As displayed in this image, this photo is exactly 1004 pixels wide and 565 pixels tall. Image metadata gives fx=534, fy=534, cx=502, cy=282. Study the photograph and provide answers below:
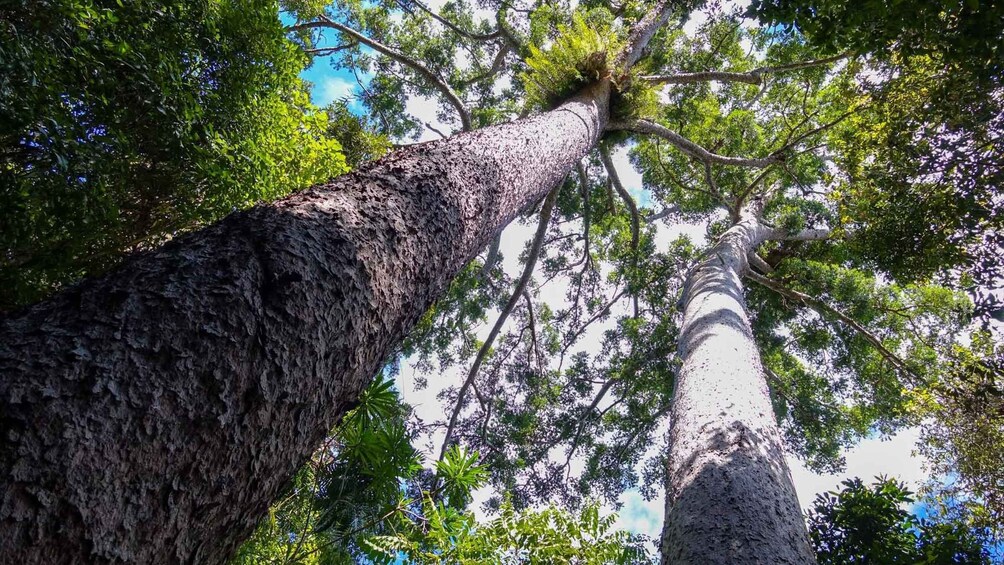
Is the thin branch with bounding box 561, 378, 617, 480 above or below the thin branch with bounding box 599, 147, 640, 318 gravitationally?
below

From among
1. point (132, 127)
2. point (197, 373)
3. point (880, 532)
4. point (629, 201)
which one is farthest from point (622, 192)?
point (197, 373)

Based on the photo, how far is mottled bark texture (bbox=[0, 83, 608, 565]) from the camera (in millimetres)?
856

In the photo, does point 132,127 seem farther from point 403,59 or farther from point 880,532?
point 880,532

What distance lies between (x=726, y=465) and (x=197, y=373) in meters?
2.17

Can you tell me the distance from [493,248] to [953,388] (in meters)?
6.34

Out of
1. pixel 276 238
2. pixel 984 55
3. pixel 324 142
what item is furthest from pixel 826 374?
pixel 276 238

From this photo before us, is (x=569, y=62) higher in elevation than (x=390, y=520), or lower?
higher

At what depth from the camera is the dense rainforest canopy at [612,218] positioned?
251 cm

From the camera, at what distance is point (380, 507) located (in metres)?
4.49

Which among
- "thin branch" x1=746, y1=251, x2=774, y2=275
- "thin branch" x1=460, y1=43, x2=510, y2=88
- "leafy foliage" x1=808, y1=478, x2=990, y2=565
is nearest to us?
"leafy foliage" x1=808, y1=478, x2=990, y2=565

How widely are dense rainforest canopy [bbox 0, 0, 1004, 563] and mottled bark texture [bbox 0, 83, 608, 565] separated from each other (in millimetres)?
132

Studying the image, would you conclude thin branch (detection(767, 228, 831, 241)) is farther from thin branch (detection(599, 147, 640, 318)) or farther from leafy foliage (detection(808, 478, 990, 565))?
leafy foliage (detection(808, 478, 990, 565))

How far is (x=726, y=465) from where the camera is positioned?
93.8 inches


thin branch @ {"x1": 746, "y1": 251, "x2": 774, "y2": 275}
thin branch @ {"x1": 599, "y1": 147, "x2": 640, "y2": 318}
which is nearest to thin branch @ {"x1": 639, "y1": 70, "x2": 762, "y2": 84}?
thin branch @ {"x1": 599, "y1": 147, "x2": 640, "y2": 318}
